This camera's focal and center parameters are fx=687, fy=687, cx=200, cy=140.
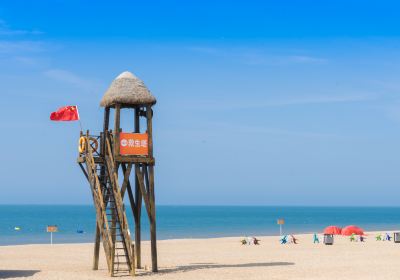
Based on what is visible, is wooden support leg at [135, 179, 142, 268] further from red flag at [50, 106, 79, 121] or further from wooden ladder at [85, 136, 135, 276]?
red flag at [50, 106, 79, 121]

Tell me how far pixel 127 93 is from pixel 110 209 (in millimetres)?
4562

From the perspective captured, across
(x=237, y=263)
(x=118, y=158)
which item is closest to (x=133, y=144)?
(x=118, y=158)

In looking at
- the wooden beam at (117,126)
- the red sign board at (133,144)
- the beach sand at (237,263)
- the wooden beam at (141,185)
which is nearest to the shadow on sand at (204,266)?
the beach sand at (237,263)

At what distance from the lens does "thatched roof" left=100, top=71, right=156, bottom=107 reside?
26.8 metres

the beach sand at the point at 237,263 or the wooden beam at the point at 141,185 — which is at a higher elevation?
the wooden beam at the point at 141,185

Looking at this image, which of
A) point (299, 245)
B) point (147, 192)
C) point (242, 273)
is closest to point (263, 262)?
point (242, 273)

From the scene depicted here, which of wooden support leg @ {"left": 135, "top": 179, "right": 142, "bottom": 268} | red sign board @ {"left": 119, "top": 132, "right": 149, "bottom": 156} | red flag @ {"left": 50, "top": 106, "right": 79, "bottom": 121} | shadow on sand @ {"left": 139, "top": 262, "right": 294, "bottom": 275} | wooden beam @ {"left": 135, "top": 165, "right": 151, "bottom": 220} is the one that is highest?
red flag @ {"left": 50, "top": 106, "right": 79, "bottom": 121}

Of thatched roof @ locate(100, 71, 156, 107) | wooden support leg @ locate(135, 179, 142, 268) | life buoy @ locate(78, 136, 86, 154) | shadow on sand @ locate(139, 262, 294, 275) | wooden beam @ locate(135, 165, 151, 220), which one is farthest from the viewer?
shadow on sand @ locate(139, 262, 294, 275)

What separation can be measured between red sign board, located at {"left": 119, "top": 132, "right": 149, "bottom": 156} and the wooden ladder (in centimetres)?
55

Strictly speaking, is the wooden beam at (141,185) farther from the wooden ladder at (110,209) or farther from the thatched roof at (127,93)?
the thatched roof at (127,93)

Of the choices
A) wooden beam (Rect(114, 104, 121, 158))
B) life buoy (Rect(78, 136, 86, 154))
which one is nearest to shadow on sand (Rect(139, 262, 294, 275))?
wooden beam (Rect(114, 104, 121, 158))

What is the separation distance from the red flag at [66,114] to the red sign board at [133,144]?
8.08 ft

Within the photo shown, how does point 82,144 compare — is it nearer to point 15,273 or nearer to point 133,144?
Answer: point 133,144

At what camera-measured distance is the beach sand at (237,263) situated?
2598cm
